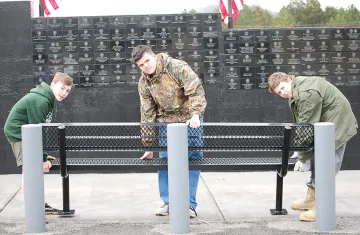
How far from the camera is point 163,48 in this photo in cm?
859

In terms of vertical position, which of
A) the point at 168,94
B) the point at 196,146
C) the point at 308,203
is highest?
the point at 168,94

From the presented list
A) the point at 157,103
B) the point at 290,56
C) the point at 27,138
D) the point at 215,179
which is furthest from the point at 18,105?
the point at 290,56

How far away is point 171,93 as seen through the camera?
587cm

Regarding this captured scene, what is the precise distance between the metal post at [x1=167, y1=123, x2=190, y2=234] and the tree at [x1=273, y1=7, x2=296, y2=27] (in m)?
4.26

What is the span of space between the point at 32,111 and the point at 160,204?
5.28 ft

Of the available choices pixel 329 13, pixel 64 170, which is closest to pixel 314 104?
pixel 64 170

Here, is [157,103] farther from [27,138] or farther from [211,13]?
[211,13]

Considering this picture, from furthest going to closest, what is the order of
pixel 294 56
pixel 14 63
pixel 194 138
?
pixel 294 56
pixel 14 63
pixel 194 138

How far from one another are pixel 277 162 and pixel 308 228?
576 mm

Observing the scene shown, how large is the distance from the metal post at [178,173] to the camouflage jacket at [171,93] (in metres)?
0.57

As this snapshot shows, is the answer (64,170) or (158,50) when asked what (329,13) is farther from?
(64,170)

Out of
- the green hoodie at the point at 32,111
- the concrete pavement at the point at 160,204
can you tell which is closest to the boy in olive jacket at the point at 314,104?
the concrete pavement at the point at 160,204

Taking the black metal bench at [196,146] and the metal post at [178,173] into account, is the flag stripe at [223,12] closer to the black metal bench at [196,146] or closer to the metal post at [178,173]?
the black metal bench at [196,146]

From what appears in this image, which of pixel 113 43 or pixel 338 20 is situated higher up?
pixel 338 20
